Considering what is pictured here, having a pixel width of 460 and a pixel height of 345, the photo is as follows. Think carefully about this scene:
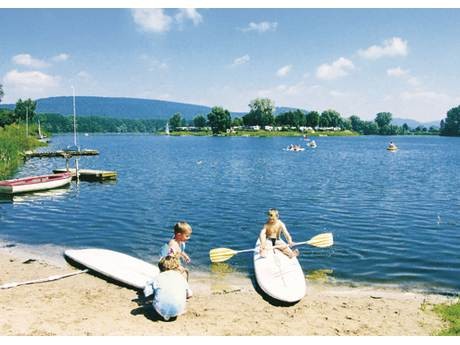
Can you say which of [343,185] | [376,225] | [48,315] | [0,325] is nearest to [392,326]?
[48,315]

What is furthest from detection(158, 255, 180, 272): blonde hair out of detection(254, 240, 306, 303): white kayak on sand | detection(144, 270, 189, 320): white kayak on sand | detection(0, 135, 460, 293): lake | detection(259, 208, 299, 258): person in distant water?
detection(0, 135, 460, 293): lake

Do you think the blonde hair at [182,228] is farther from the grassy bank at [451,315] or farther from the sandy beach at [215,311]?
the grassy bank at [451,315]

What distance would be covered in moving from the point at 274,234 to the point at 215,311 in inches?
217

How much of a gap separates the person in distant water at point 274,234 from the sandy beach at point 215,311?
58.3 inches

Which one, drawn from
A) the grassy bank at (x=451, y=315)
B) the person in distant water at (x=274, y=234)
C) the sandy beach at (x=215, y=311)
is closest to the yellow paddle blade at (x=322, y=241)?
the person in distant water at (x=274, y=234)

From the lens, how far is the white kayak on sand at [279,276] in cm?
1388

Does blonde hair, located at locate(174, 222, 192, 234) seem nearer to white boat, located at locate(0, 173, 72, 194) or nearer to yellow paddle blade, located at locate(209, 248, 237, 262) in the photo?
yellow paddle blade, located at locate(209, 248, 237, 262)

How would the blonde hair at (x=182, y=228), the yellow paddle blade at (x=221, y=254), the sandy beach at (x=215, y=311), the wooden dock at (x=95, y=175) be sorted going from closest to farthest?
the sandy beach at (x=215, y=311)
the blonde hair at (x=182, y=228)
the yellow paddle blade at (x=221, y=254)
the wooden dock at (x=95, y=175)

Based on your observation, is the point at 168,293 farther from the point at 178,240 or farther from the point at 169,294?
the point at 178,240

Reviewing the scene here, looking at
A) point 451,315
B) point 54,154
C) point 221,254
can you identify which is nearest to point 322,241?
point 221,254

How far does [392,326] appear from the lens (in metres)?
11.8

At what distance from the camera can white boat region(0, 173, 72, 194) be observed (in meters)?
36.1

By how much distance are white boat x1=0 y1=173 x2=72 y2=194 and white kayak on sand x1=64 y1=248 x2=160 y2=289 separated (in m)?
20.5
